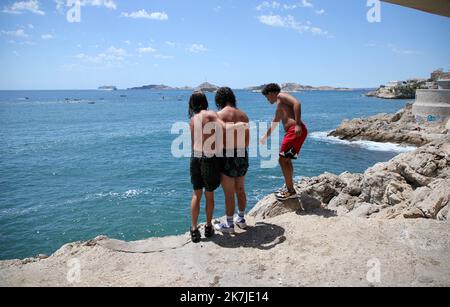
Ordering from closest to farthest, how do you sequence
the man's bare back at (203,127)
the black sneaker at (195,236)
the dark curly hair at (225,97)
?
1. the man's bare back at (203,127)
2. the dark curly hair at (225,97)
3. the black sneaker at (195,236)

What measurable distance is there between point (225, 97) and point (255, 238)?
2.39 meters

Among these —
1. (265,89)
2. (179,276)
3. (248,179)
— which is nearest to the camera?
(179,276)

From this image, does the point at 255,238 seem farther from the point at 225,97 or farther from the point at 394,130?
the point at 394,130

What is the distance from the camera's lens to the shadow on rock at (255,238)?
18.4 feet

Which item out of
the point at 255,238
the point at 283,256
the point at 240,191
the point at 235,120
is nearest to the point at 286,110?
the point at 235,120

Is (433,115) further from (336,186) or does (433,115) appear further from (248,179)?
(336,186)

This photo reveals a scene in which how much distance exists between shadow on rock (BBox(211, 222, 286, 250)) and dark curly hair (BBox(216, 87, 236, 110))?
7.19ft

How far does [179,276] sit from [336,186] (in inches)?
258

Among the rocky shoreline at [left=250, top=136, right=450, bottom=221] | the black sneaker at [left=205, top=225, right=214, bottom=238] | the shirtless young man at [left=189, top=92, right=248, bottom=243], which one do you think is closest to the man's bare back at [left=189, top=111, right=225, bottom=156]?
the shirtless young man at [left=189, top=92, right=248, bottom=243]

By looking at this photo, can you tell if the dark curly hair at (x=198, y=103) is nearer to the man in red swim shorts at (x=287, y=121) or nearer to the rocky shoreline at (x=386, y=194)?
the man in red swim shorts at (x=287, y=121)

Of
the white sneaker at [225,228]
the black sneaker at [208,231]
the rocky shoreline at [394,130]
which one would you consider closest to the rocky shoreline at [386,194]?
the white sneaker at [225,228]

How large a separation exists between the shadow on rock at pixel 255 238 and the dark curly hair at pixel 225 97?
2.19 meters
